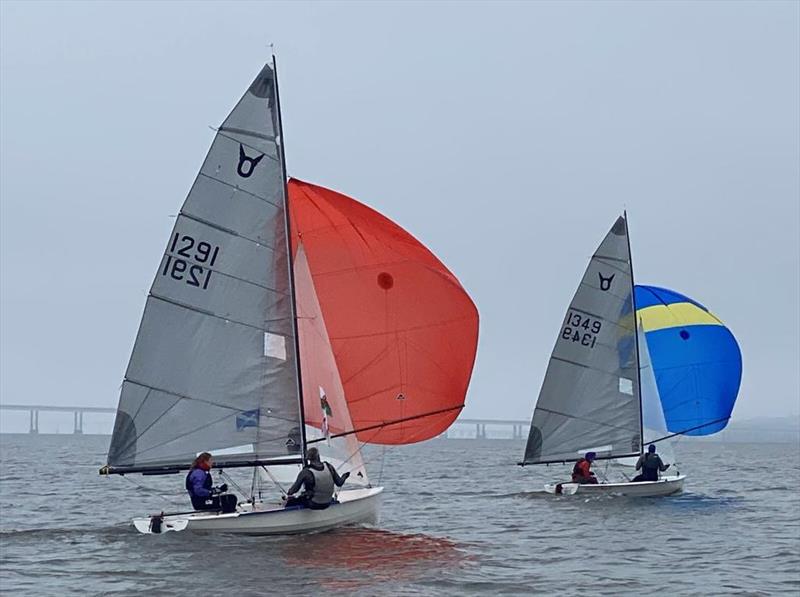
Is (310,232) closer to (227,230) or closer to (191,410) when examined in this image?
(227,230)

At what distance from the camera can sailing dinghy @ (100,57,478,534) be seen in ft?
66.7

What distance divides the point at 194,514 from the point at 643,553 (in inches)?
302

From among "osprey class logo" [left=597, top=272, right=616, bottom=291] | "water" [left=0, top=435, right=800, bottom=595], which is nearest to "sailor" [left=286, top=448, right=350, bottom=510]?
"water" [left=0, top=435, right=800, bottom=595]

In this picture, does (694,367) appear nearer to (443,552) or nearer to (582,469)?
(582,469)

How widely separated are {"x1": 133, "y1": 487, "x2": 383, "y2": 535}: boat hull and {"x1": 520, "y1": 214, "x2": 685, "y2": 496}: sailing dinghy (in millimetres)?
12605

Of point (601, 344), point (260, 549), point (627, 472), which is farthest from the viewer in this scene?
point (627, 472)

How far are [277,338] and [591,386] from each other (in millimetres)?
14046

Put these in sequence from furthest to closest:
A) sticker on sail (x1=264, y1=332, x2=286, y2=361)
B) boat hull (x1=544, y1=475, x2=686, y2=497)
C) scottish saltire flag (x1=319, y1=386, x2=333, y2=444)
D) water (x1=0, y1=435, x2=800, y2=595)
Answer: boat hull (x1=544, y1=475, x2=686, y2=497)
scottish saltire flag (x1=319, y1=386, x2=333, y2=444)
sticker on sail (x1=264, y1=332, x2=286, y2=361)
water (x1=0, y1=435, x2=800, y2=595)

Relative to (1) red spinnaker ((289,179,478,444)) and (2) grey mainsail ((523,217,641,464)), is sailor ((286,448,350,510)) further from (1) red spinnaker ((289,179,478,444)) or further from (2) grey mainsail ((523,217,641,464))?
(2) grey mainsail ((523,217,641,464))

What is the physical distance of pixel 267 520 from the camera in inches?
768

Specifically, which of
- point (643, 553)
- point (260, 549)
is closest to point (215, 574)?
point (260, 549)

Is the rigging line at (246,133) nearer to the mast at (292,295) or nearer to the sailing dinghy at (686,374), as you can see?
the mast at (292,295)

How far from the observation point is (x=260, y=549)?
19.0m

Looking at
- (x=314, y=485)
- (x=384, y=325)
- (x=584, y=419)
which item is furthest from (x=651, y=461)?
(x=314, y=485)
